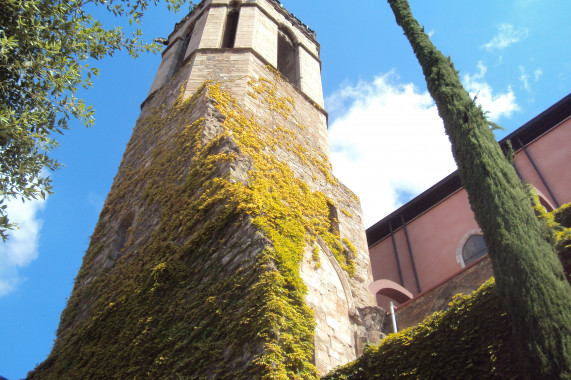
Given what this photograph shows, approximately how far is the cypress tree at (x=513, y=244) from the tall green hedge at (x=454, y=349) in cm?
25

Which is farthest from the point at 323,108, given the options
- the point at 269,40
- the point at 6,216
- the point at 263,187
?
the point at 6,216

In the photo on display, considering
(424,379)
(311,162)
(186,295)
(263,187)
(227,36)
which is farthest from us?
(227,36)

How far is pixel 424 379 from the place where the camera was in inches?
176

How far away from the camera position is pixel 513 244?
4465mm

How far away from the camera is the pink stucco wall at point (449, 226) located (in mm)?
11802

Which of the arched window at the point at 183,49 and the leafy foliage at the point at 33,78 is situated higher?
the arched window at the point at 183,49

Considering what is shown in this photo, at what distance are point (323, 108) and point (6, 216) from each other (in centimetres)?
922

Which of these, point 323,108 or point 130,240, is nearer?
point 130,240

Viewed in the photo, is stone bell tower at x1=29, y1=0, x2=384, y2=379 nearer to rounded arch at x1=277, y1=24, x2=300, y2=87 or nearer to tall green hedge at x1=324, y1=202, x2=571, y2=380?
tall green hedge at x1=324, y1=202, x2=571, y2=380

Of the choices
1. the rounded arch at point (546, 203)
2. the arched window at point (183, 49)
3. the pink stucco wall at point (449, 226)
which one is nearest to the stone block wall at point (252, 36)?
the arched window at point (183, 49)

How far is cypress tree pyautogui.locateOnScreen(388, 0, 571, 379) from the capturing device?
3.73 meters

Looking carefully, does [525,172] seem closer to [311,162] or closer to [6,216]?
[311,162]

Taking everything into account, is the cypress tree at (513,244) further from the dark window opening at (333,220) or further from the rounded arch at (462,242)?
the rounded arch at (462,242)

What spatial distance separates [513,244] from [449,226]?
357 inches
